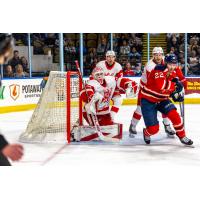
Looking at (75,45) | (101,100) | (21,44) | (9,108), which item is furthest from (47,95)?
(75,45)

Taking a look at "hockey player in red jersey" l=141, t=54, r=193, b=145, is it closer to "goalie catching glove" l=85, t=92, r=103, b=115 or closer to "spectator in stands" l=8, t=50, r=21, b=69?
"goalie catching glove" l=85, t=92, r=103, b=115

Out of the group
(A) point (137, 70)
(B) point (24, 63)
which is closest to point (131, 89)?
(B) point (24, 63)

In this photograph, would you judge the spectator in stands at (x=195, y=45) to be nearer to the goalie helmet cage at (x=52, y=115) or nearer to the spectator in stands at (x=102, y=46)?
the spectator in stands at (x=102, y=46)

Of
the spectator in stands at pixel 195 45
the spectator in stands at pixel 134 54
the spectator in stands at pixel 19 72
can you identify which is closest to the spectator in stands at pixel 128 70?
the spectator in stands at pixel 134 54

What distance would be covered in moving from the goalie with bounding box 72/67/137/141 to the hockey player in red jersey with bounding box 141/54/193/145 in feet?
1.27

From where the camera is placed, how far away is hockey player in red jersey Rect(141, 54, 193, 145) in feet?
11.7

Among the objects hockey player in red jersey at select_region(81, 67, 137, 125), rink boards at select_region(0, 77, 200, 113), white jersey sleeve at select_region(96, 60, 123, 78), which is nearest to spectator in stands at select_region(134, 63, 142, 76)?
rink boards at select_region(0, 77, 200, 113)

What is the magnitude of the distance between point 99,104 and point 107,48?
493cm

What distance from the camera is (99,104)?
3988mm

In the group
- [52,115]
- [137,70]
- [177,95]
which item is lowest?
[52,115]

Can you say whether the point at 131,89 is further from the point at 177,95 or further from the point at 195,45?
the point at 195,45

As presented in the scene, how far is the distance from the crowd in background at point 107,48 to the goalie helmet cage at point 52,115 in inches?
146

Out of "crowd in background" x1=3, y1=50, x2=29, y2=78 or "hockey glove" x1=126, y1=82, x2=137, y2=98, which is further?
"crowd in background" x1=3, y1=50, x2=29, y2=78

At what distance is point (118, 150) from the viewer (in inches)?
144
